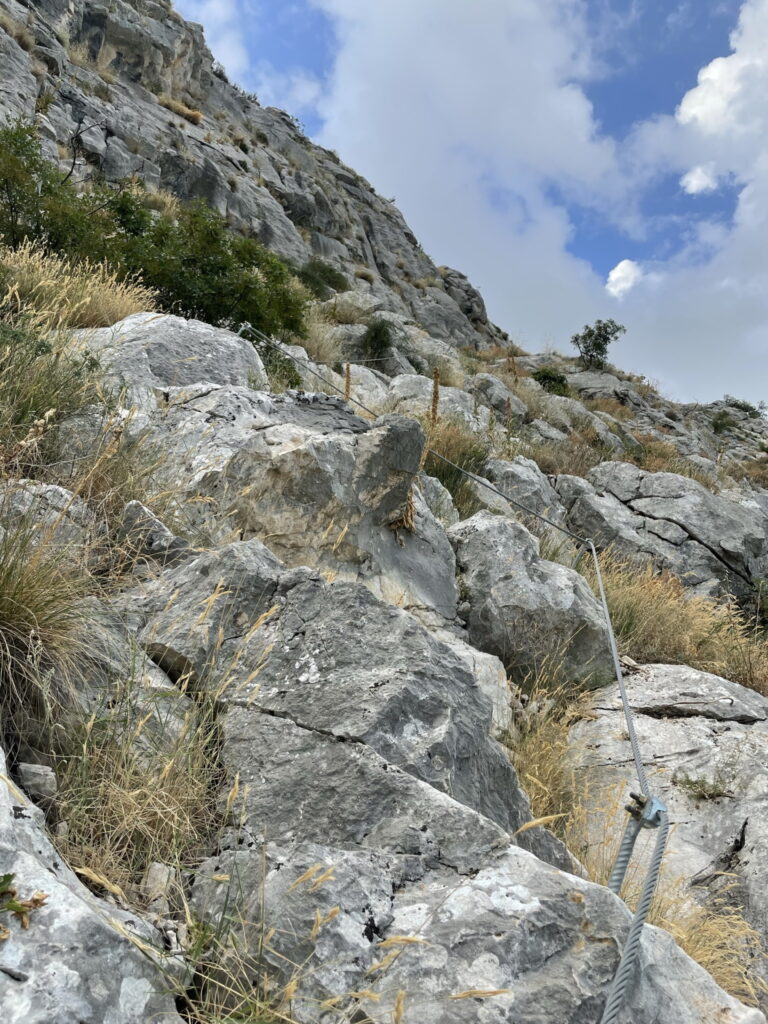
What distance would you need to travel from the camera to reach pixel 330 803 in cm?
200

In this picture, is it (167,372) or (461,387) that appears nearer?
(167,372)

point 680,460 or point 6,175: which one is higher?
point 680,460

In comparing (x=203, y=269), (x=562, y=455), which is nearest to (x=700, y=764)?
(x=203, y=269)

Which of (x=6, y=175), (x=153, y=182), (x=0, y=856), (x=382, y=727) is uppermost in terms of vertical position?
(x=153, y=182)

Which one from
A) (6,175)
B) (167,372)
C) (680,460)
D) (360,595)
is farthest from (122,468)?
(680,460)

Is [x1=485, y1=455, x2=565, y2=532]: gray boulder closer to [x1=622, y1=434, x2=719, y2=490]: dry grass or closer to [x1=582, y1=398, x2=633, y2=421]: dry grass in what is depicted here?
[x1=622, y1=434, x2=719, y2=490]: dry grass

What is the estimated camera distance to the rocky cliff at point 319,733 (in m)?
1.53

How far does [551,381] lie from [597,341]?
732 cm

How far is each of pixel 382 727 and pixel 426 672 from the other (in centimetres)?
32

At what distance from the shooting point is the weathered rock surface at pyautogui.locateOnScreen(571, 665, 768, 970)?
346 cm

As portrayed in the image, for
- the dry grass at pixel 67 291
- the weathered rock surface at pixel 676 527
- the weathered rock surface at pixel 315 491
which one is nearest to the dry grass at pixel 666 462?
the weathered rock surface at pixel 676 527

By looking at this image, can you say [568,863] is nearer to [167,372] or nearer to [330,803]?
[330,803]

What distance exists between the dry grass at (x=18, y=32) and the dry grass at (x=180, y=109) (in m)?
6.75

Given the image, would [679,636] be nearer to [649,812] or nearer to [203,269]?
[649,812]
